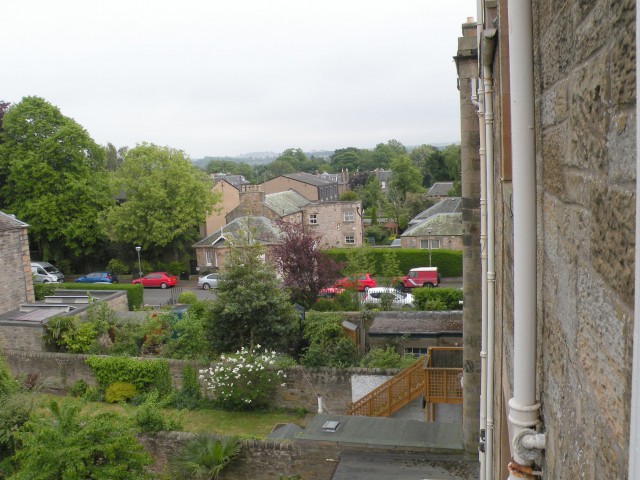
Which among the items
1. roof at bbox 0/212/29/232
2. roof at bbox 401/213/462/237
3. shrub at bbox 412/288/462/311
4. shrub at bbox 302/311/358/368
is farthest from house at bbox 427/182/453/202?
shrub at bbox 302/311/358/368

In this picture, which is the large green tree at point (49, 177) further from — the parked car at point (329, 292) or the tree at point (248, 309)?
the tree at point (248, 309)

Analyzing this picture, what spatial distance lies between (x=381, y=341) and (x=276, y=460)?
7717mm

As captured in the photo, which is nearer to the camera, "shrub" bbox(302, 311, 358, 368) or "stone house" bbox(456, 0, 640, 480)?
"stone house" bbox(456, 0, 640, 480)

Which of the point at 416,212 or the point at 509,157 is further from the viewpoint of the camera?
the point at 416,212

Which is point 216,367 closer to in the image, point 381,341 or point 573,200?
point 381,341

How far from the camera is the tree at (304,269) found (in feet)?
87.8

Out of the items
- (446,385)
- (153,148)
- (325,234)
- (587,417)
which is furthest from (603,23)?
(325,234)

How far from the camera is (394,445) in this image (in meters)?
11.7

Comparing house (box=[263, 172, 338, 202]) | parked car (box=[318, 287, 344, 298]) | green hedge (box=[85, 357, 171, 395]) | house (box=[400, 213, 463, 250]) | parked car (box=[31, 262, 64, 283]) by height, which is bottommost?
green hedge (box=[85, 357, 171, 395])

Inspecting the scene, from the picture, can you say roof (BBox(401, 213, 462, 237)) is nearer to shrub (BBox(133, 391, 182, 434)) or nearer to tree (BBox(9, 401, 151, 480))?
shrub (BBox(133, 391, 182, 434))

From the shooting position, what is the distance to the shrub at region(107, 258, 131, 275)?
42.4 metres

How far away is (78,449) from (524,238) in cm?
983

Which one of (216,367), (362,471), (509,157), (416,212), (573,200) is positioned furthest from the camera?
(416,212)

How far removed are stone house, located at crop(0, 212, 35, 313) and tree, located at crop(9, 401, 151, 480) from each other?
17219 millimetres
